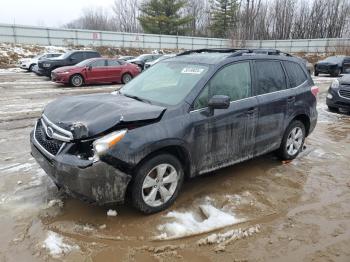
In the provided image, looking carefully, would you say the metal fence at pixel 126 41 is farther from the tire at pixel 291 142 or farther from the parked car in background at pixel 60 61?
the tire at pixel 291 142

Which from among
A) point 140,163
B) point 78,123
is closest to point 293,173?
point 140,163

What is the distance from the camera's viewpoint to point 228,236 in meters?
3.50

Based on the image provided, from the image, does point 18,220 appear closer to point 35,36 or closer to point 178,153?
point 178,153

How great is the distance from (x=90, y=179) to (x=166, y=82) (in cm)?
183

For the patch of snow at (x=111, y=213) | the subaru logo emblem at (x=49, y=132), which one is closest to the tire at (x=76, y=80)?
the subaru logo emblem at (x=49, y=132)

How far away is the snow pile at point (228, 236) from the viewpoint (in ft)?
11.1

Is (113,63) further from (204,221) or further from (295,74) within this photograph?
(204,221)

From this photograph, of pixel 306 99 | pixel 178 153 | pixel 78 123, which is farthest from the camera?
pixel 306 99

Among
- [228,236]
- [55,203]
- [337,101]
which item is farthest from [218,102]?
[337,101]

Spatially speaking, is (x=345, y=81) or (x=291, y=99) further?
(x=345, y=81)

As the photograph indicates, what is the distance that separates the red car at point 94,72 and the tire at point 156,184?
12.7 m

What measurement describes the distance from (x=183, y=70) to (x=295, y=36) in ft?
196

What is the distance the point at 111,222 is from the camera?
3.70 meters

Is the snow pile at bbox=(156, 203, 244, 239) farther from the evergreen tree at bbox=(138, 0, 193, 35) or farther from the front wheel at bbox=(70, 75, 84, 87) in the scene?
the evergreen tree at bbox=(138, 0, 193, 35)
